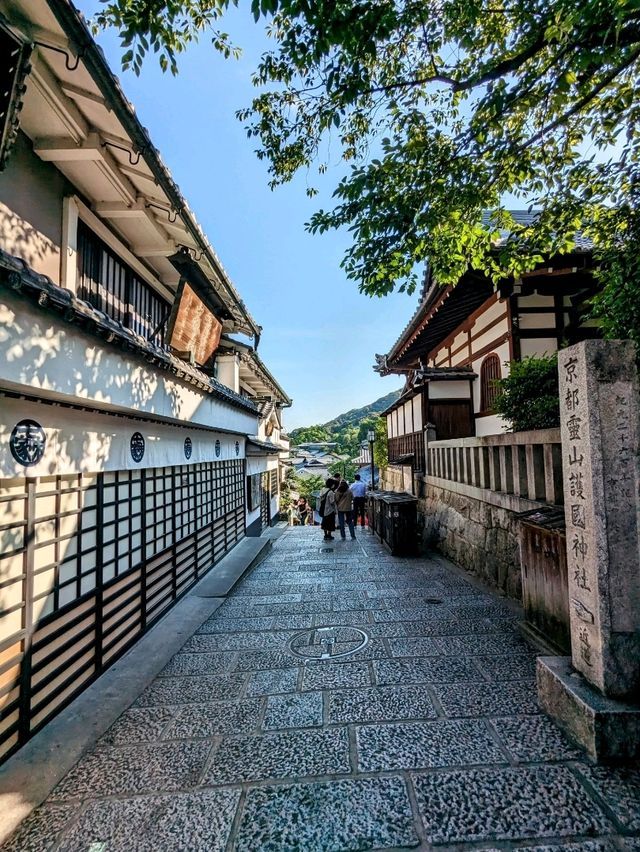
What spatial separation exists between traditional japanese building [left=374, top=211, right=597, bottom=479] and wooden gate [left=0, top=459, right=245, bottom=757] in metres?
6.63

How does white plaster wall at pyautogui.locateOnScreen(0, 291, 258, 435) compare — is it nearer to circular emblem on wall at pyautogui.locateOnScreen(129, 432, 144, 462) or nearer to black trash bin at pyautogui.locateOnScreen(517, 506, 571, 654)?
circular emblem on wall at pyautogui.locateOnScreen(129, 432, 144, 462)

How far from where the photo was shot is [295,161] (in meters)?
5.95

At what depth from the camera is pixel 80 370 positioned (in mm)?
3621

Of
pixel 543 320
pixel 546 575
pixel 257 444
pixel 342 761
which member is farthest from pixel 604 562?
pixel 257 444

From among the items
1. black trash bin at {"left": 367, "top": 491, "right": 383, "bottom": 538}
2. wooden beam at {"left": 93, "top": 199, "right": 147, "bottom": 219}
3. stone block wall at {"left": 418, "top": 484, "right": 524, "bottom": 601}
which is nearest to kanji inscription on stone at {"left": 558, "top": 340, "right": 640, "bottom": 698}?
stone block wall at {"left": 418, "top": 484, "right": 524, "bottom": 601}

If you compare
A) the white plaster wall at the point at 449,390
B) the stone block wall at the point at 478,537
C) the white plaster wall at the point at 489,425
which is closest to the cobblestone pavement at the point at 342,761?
the stone block wall at the point at 478,537

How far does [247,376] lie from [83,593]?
12.1 m

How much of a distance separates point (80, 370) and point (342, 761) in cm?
415

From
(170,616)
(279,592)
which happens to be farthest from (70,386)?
(279,592)

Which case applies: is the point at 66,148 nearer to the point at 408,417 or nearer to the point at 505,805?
the point at 505,805

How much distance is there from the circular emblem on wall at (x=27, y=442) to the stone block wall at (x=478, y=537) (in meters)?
6.42

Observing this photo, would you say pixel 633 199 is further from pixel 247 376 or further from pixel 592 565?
pixel 247 376

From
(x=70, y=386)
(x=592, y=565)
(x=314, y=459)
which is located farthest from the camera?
(x=314, y=459)

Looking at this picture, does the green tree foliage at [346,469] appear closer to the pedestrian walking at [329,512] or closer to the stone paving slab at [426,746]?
the pedestrian walking at [329,512]
